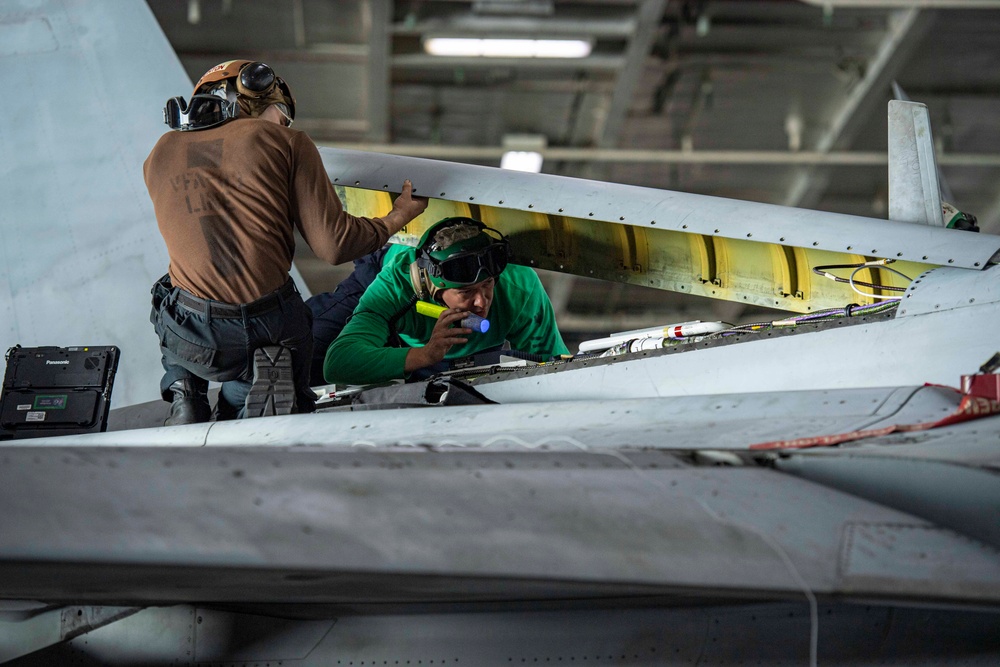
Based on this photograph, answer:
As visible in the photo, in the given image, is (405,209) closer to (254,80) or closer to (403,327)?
(254,80)

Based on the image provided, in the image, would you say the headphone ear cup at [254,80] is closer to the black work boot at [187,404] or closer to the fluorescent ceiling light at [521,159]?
the black work boot at [187,404]

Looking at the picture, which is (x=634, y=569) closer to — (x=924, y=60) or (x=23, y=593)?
(x=23, y=593)

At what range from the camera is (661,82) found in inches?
441

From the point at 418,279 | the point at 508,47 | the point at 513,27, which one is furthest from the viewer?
the point at 508,47

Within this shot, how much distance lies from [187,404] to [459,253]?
4.00 feet

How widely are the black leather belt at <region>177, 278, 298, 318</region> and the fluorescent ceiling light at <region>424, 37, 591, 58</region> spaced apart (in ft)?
24.1

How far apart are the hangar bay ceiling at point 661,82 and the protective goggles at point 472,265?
6.22m

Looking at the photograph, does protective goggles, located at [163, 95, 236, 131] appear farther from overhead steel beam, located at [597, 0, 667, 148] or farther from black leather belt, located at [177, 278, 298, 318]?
overhead steel beam, located at [597, 0, 667, 148]

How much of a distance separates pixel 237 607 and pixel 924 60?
408 inches

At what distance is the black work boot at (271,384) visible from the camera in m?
3.37

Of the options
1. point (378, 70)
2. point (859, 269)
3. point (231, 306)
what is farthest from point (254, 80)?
point (378, 70)

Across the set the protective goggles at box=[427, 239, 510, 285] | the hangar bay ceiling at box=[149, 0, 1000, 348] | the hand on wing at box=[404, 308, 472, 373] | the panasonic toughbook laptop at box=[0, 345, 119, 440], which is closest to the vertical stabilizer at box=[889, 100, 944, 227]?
the protective goggles at box=[427, 239, 510, 285]

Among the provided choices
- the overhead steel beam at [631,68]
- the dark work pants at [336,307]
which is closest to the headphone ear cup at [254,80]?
the dark work pants at [336,307]

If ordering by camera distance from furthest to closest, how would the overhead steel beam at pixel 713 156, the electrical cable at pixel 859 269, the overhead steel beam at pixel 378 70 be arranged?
the overhead steel beam at pixel 713 156 < the overhead steel beam at pixel 378 70 < the electrical cable at pixel 859 269
